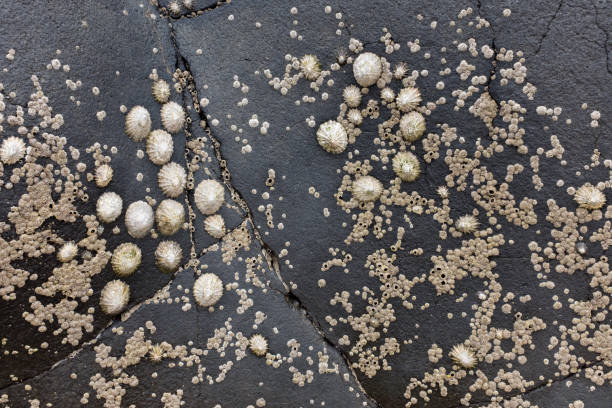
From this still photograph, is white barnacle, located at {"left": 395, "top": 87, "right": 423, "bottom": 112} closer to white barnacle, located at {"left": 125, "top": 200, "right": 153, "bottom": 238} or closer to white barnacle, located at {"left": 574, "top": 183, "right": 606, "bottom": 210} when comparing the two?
white barnacle, located at {"left": 574, "top": 183, "right": 606, "bottom": 210}

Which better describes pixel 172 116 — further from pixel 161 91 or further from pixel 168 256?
pixel 168 256

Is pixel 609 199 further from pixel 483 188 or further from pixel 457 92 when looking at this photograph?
pixel 457 92

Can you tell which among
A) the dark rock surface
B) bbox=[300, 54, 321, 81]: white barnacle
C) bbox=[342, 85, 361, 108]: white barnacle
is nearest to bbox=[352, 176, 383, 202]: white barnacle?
the dark rock surface

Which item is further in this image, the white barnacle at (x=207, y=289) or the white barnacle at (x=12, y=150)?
the white barnacle at (x=207, y=289)

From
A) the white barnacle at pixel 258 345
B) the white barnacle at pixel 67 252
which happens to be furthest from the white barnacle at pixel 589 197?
the white barnacle at pixel 67 252

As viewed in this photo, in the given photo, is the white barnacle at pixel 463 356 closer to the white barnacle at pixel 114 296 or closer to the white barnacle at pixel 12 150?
the white barnacle at pixel 114 296

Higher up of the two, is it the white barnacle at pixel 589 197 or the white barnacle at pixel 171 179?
the white barnacle at pixel 589 197
